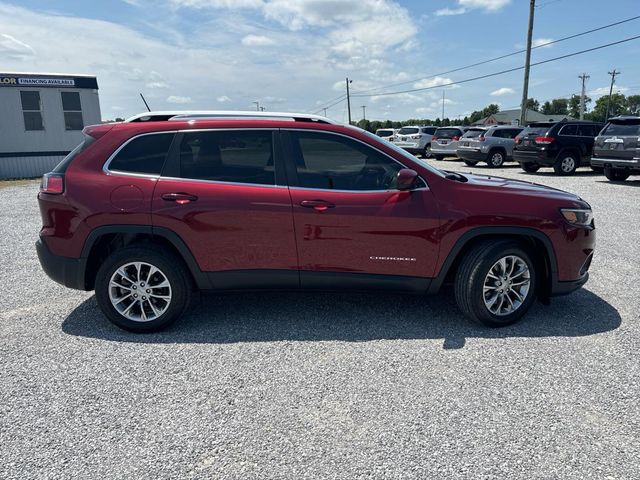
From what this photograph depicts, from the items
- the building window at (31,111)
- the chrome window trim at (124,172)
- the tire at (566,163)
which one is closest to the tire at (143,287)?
the chrome window trim at (124,172)

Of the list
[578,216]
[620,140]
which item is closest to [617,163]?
[620,140]

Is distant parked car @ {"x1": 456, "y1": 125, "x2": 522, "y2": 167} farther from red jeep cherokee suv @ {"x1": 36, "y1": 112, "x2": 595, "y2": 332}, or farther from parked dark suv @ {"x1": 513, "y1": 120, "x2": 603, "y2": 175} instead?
red jeep cherokee suv @ {"x1": 36, "y1": 112, "x2": 595, "y2": 332}

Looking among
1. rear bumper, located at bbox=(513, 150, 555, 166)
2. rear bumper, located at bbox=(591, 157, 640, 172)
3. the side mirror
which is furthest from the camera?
rear bumper, located at bbox=(513, 150, 555, 166)

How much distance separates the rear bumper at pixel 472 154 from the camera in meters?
17.7

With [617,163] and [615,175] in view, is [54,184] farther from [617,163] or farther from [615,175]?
[615,175]

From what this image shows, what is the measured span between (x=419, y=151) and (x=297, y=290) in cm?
2033

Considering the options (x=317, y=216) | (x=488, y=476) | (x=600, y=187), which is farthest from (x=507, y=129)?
(x=488, y=476)

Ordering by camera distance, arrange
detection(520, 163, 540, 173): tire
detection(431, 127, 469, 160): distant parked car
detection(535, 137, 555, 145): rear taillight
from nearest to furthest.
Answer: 1. detection(535, 137, 555, 145): rear taillight
2. detection(520, 163, 540, 173): tire
3. detection(431, 127, 469, 160): distant parked car

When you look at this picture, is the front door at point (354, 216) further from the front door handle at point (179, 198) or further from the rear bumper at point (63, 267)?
the rear bumper at point (63, 267)

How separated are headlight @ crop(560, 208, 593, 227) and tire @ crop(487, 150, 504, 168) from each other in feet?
49.1

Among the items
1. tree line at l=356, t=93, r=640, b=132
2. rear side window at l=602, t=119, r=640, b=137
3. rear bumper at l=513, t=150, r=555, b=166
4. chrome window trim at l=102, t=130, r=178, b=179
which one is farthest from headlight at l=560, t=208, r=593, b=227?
tree line at l=356, t=93, r=640, b=132

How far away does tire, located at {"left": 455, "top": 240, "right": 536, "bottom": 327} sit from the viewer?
363 centimetres

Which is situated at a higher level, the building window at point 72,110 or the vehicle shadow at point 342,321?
the building window at point 72,110

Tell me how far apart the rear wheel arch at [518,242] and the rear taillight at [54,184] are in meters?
3.11
